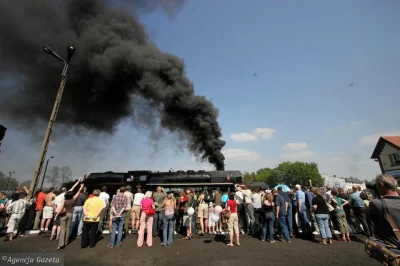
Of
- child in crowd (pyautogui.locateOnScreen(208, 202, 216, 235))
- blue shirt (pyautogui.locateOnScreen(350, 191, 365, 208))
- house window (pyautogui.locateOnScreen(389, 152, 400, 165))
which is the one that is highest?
house window (pyautogui.locateOnScreen(389, 152, 400, 165))

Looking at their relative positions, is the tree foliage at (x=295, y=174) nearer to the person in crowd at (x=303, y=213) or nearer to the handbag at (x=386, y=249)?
the person in crowd at (x=303, y=213)

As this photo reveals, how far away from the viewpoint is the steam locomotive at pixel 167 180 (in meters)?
16.5

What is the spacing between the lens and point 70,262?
4855 mm

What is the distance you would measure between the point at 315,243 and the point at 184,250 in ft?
14.2

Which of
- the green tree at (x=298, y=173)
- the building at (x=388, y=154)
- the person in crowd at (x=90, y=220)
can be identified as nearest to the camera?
the person in crowd at (x=90, y=220)

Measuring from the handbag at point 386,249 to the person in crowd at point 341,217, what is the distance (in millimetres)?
5585

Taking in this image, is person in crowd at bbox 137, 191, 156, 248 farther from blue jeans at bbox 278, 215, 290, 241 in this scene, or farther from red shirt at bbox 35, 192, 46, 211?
red shirt at bbox 35, 192, 46, 211

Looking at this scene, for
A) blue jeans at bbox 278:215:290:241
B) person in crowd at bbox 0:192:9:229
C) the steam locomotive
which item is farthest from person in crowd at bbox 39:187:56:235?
blue jeans at bbox 278:215:290:241

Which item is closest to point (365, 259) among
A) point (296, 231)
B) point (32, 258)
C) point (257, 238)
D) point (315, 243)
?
point (315, 243)

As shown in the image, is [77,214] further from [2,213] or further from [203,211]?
[203,211]

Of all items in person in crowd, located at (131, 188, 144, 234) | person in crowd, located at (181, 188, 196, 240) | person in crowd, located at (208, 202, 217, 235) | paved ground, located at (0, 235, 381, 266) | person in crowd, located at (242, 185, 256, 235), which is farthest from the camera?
person in crowd, located at (208, 202, 217, 235)

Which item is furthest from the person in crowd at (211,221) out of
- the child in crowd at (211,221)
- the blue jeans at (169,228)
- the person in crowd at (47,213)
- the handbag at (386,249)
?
the person in crowd at (47,213)

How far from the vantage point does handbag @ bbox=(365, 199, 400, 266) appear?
1.94 m

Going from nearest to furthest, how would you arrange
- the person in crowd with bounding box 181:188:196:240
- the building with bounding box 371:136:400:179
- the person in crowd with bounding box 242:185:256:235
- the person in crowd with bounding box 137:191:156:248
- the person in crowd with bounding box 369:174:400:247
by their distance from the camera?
1. the person in crowd with bounding box 369:174:400:247
2. the person in crowd with bounding box 137:191:156:248
3. the person in crowd with bounding box 181:188:196:240
4. the person in crowd with bounding box 242:185:256:235
5. the building with bounding box 371:136:400:179
